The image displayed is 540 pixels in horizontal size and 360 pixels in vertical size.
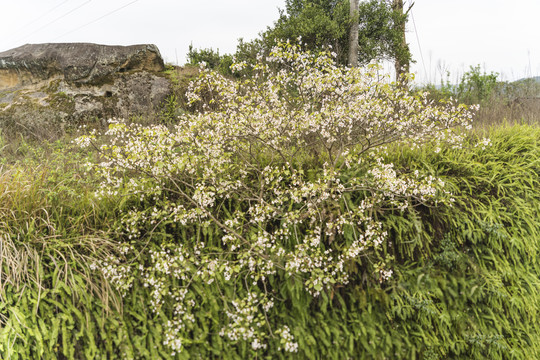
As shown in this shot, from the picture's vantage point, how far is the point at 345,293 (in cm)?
313

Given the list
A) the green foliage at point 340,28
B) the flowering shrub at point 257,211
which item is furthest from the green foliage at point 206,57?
the flowering shrub at point 257,211

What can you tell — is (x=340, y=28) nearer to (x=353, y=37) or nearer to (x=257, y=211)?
(x=353, y=37)

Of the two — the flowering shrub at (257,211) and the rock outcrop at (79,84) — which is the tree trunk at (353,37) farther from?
the flowering shrub at (257,211)

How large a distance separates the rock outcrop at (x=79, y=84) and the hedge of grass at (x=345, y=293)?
443 centimetres

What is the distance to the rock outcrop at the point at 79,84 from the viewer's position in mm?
7453

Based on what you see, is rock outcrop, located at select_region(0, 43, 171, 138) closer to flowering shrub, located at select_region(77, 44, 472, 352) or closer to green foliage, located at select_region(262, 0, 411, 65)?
green foliage, located at select_region(262, 0, 411, 65)

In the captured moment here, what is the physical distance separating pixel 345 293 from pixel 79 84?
295 inches

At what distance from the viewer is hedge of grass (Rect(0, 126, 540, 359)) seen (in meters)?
2.69

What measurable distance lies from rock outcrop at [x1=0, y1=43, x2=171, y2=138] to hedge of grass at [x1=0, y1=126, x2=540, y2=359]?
14.5ft

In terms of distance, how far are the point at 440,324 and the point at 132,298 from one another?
2.69 meters

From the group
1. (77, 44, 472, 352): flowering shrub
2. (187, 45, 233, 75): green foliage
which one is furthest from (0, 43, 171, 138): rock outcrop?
(77, 44, 472, 352): flowering shrub

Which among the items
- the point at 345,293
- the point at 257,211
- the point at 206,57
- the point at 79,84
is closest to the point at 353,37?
the point at 206,57

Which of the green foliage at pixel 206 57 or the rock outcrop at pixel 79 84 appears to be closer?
the rock outcrop at pixel 79 84

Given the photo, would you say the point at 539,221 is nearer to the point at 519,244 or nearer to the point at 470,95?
the point at 519,244
